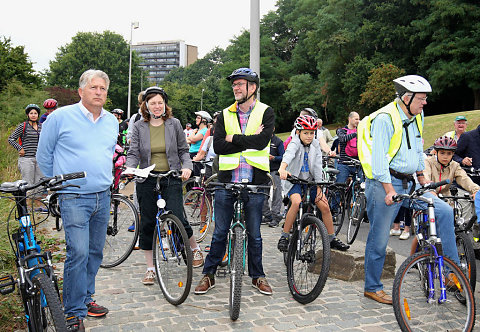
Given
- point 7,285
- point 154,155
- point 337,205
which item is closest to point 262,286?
point 154,155

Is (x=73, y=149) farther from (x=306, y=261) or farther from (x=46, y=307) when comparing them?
(x=306, y=261)

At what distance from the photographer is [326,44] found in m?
45.5

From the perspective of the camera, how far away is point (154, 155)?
17.7 feet

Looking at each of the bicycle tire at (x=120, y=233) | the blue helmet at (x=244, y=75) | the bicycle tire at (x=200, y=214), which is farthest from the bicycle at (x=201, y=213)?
the blue helmet at (x=244, y=75)

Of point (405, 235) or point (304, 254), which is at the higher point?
point (304, 254)

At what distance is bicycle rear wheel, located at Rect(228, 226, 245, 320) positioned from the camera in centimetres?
427

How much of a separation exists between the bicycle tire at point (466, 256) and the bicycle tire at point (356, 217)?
260 cm

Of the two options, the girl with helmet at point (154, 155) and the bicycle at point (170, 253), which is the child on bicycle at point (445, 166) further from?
the bicycle at point (170, 253)

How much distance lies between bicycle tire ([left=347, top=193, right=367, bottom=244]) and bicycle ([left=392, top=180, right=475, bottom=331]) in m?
3.47

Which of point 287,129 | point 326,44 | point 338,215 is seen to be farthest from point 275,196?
point 287,129

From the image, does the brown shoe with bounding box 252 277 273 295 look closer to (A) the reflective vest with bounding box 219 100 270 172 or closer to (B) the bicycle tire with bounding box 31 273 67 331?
(A) the reflective vest with bounding box 219 100 270 172

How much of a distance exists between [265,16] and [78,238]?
65638mm

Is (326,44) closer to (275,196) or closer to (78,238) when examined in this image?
(275,196)

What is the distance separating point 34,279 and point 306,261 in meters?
2.87
